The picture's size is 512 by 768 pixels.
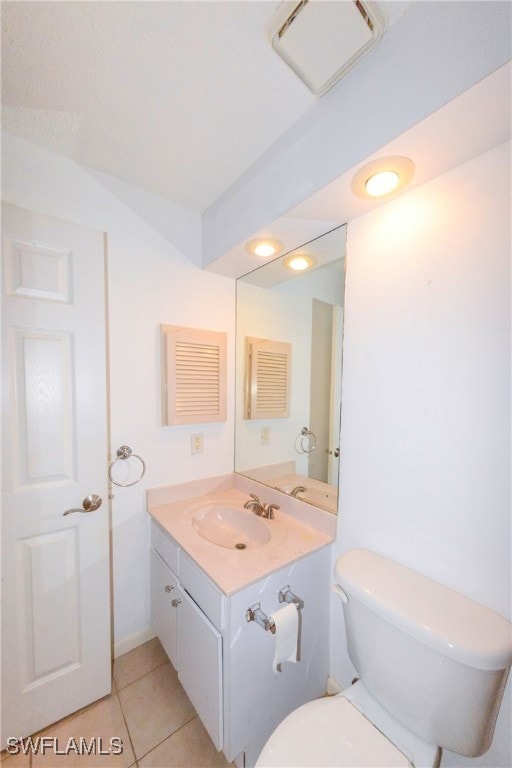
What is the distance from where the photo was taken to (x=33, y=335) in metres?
1.09

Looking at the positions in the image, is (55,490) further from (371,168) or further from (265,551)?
(371,168)

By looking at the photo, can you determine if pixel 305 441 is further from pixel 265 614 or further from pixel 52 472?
pixel 52 472

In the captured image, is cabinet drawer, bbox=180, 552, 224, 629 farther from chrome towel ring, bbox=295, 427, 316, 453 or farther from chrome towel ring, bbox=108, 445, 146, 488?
chrome towel ring, bbox=295, 427, 316, 453

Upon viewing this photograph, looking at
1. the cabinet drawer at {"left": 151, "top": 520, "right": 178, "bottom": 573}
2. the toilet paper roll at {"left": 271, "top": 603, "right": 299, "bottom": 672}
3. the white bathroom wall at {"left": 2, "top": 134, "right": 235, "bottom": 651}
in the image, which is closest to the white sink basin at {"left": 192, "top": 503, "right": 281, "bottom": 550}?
the cabinet drawer at {"left": 151, "top": 520, "right": 178, "bottom": 573}

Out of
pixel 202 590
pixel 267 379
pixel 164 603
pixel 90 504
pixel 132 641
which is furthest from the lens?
pixel 267 379

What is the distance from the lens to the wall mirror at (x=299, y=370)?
1.32 m

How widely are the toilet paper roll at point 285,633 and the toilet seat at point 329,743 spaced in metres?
0.14

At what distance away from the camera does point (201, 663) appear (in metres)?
1.07

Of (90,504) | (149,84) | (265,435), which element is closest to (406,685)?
(265,435)

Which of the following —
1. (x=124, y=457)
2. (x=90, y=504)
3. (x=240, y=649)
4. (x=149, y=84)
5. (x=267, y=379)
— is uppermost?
(x=149, y=84)

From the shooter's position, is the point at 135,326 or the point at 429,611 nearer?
the point at 429,611

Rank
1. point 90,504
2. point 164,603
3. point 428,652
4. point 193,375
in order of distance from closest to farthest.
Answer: point 428,652 → point 90,504 → point 164,603 → point 193,375

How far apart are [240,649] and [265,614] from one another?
133 millimetres

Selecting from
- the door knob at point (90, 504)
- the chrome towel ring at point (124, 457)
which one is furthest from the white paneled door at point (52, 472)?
the chrome towel ring at point (124, 457)
